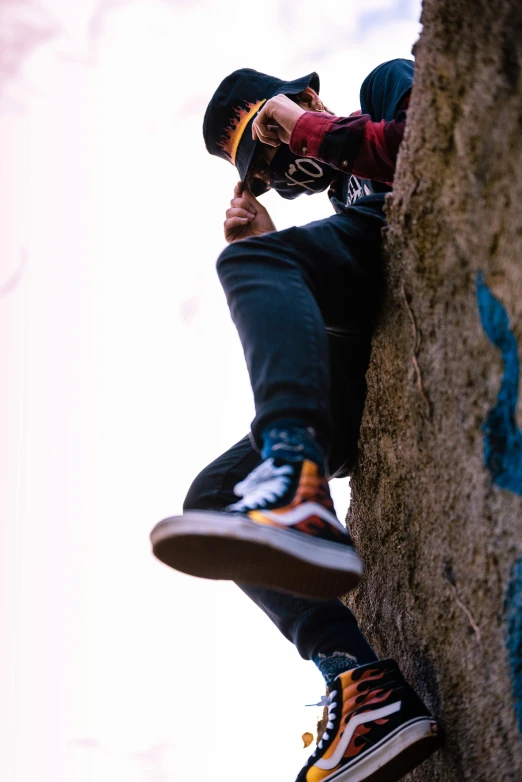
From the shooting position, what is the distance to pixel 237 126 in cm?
223

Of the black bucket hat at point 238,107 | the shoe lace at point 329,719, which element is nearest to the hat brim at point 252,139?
the black bucket hat at point 238,107

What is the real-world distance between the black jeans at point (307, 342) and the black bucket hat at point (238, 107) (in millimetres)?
723

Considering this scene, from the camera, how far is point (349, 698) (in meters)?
1.39

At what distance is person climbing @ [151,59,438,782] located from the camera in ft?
3.69

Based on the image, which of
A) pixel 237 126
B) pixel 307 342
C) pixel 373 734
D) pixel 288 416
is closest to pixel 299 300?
pixel 307 342

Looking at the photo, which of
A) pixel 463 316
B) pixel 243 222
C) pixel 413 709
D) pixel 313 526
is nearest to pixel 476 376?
pixel 463 316

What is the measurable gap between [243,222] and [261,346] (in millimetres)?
810

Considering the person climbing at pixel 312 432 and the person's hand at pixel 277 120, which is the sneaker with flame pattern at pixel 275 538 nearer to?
the person climbing at pixel 312 432

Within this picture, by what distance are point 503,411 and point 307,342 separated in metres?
0.38

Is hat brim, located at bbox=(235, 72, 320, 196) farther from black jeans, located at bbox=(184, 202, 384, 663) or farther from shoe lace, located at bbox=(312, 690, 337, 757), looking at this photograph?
shoe lace, located at bbox=(312, 690, 337, 757)

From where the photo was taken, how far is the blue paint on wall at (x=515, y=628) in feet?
3.55

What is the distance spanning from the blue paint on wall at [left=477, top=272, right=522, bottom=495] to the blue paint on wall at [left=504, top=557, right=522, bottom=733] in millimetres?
140

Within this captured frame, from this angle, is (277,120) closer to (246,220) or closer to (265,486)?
(246,220)

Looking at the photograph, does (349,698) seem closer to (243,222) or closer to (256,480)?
(256,480)
